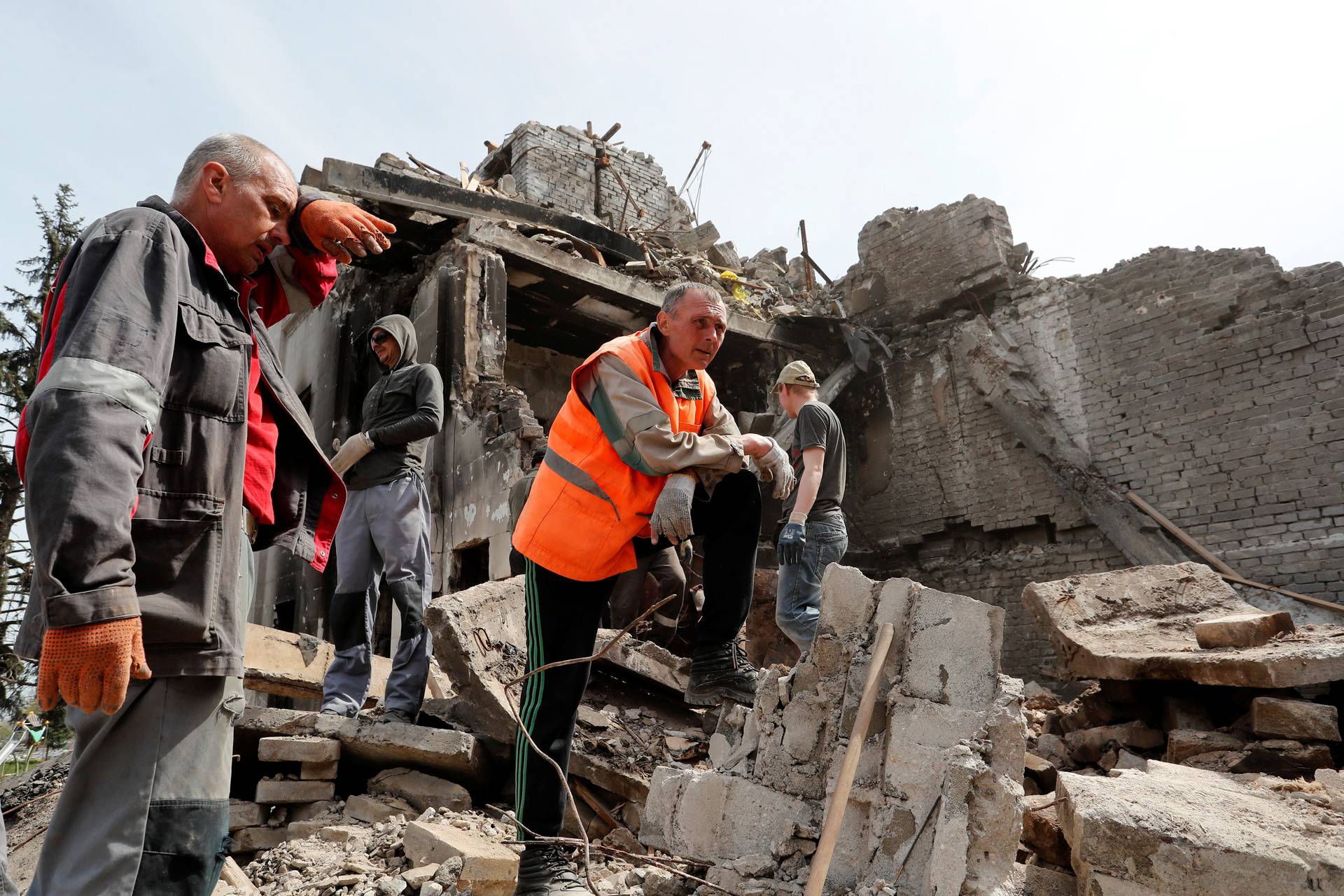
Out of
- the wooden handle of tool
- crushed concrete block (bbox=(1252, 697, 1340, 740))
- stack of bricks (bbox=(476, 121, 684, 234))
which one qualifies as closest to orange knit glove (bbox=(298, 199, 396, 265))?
the wooden handle of tool

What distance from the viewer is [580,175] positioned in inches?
640

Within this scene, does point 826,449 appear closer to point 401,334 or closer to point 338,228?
point 401,334

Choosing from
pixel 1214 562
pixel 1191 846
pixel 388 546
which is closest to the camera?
pixel 1191 846

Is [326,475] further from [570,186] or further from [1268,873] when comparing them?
[570,186]

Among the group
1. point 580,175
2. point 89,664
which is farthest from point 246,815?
point 580,175

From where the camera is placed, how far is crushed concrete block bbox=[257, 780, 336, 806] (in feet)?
12.4

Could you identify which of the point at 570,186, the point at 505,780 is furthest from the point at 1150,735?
the point at 570,186

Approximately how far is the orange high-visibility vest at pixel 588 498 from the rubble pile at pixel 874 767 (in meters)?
0.74

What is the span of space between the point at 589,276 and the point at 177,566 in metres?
8.32

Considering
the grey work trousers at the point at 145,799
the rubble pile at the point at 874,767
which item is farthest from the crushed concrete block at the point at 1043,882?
the grey work trousers at the point at 145,799

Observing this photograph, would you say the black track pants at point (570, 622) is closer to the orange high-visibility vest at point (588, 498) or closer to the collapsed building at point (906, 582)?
the orange high-visibility vest at point (588, 498)

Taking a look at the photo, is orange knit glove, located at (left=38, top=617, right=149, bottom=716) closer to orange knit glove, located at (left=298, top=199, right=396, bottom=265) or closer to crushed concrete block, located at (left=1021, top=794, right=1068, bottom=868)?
orange knit glove, located at (left=298, top=199, right=396, bottom=265)

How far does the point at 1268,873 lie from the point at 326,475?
2.67 metres

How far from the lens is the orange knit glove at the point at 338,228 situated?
2.19 metres
